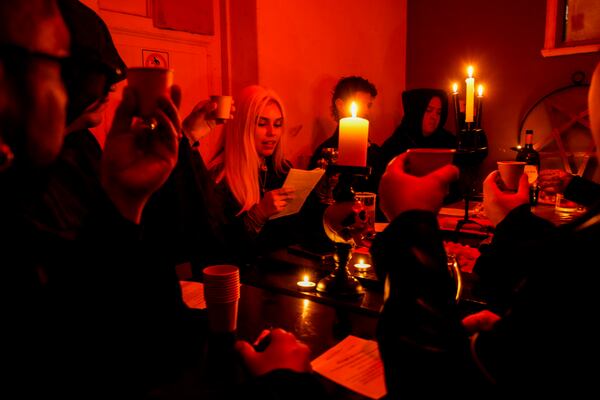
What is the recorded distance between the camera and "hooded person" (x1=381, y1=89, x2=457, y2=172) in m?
3.42

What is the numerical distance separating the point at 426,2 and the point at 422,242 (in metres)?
4.18

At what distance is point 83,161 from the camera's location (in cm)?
143

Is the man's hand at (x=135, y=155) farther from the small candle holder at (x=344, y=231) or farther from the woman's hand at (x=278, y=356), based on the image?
the small candle holder at (x=344, y=231)

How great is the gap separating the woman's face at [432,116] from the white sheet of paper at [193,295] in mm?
2694

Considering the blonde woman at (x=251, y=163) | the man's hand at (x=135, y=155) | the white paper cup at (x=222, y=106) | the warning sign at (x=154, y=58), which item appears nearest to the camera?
the man's hand at (x=135, y=155)

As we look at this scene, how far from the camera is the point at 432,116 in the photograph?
11.4ft

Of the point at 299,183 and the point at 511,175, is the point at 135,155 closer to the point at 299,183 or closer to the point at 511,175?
the point at 511,175

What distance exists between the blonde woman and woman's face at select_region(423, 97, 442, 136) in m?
1.52

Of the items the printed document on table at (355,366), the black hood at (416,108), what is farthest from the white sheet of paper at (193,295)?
the black hood at (416,108)

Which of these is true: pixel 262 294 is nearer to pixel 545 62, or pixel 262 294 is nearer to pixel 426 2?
pixel 545 62

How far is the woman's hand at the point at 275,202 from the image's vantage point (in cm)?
201

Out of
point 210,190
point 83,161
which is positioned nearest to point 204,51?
point 210,190

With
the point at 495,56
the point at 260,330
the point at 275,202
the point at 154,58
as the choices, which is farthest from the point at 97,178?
the point at 495,56

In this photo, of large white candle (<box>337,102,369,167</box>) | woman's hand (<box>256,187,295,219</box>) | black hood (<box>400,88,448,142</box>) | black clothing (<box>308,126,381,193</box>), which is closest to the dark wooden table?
large white candle (<box>337,102,369,167</box>)
